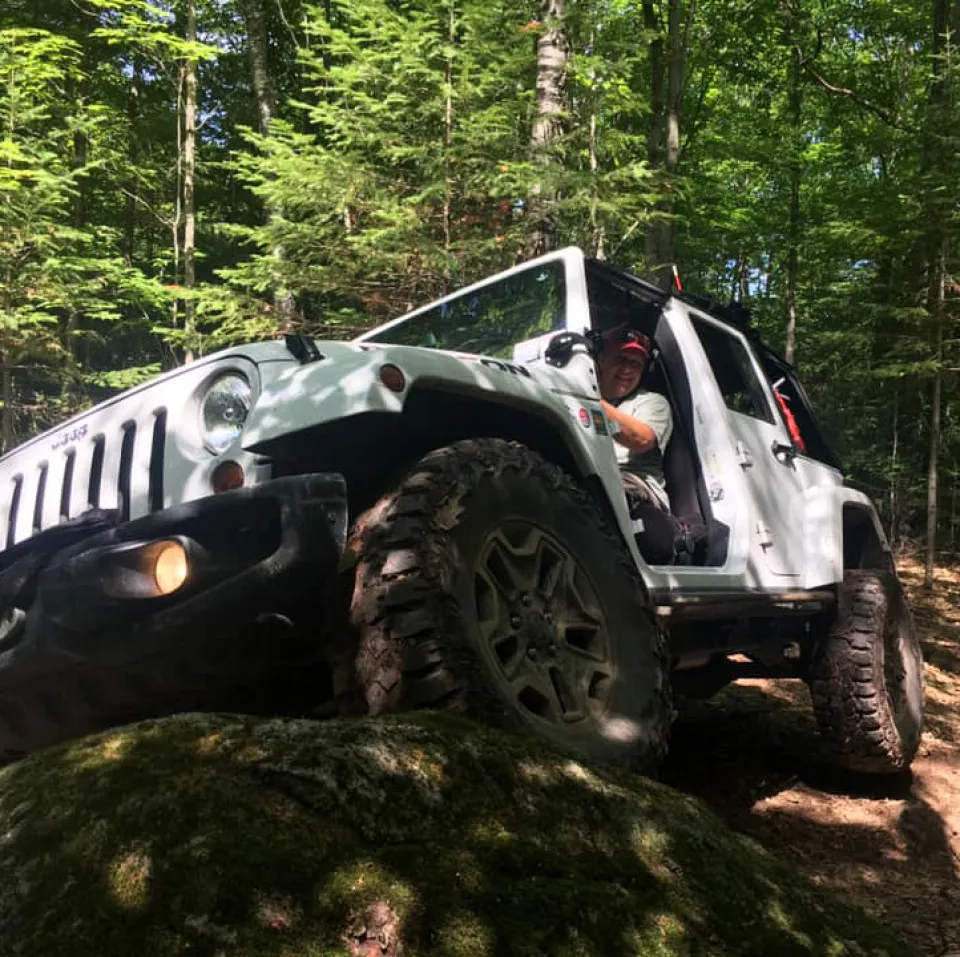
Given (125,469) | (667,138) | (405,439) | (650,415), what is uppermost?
(667,138)

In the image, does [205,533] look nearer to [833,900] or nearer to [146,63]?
[833,900]

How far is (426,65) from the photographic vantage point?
26.2 feet

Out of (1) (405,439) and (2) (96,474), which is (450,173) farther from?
(2) (96,474)

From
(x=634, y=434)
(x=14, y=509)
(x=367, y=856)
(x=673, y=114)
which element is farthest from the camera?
(x=673, y=114)

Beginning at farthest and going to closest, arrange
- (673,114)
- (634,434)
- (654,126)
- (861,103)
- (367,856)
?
(861,103)
(654,126)
(673,114)
(634,434)
(367,856)

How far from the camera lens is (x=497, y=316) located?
12.7 ft

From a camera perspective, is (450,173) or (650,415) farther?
(450,173)

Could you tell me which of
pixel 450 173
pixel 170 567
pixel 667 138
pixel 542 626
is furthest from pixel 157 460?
pixel 667 138

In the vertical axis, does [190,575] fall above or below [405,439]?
below

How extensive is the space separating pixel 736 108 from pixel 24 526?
1934cm

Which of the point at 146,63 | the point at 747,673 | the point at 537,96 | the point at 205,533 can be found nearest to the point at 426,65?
the point at 537,96

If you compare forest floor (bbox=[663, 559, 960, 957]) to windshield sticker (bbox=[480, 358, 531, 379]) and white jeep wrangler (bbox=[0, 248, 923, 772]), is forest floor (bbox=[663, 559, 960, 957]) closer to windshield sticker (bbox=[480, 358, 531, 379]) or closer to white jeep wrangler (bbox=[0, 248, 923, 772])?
white jeep wrangler (bbox=[0, 248, 923, 772])

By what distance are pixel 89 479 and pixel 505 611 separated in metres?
1.45

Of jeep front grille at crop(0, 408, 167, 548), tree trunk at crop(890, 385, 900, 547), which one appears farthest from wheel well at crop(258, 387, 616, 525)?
tree trunk at crop(890, 385, 900, 547)
